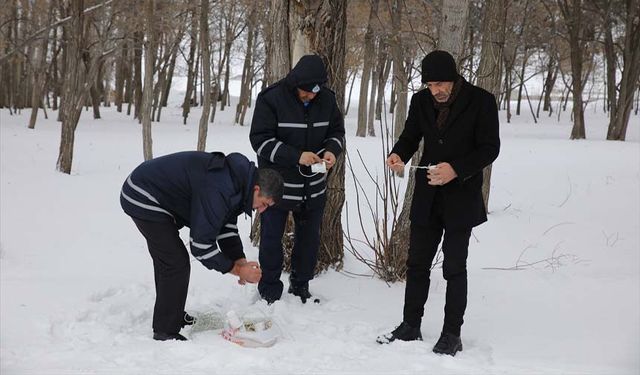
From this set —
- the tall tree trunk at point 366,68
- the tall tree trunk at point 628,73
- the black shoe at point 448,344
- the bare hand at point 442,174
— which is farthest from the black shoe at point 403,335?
the tall tree trunk at point 628,73

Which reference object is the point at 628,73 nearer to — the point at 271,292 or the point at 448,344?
the point at 271,292

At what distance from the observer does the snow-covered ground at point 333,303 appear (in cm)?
390

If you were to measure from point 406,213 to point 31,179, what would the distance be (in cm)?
789

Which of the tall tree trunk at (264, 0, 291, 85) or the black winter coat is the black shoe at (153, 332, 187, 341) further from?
the tall tree trunk at (264, 0, 291, 85)

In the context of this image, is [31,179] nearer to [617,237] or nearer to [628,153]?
[617,237]

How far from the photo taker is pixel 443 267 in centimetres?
Result: 414

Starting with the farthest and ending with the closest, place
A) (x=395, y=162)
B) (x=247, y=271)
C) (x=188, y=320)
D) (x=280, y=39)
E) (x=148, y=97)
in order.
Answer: (x=148, y=97) < (x=280, y=39) < (x=188, y=320) < (x=395, y=162) < (x=247, y=271)

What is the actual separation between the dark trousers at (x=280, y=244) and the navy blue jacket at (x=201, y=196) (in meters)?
0.78

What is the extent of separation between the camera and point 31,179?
11367 millimetres

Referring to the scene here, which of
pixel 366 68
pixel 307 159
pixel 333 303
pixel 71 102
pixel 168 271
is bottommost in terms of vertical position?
pixel 333 303

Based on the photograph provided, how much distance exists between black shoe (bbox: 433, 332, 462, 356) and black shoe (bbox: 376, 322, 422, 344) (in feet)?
0.70

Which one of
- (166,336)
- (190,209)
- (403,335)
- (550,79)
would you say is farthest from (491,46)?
(550,79)

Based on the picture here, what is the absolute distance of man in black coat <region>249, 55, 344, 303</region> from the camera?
456cm

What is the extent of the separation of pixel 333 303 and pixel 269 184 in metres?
1.67
